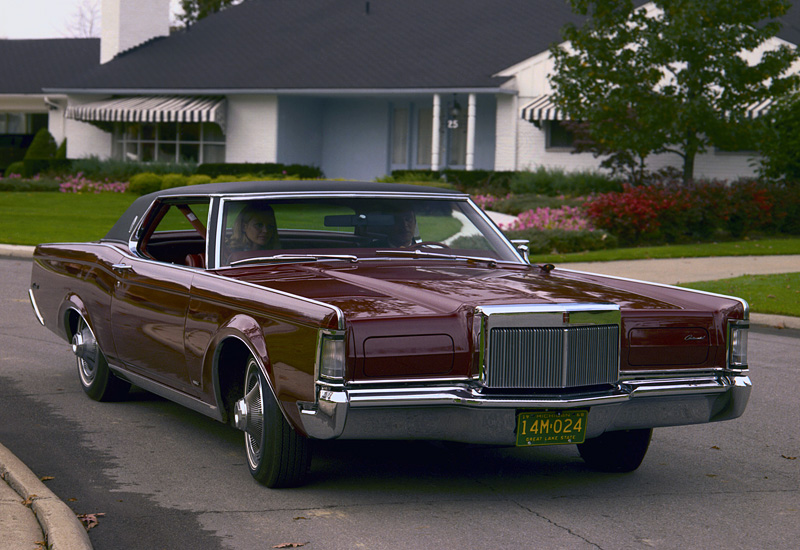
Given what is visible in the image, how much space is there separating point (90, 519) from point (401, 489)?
1.54m

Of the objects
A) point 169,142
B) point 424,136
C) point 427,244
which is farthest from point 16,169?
point 427,244

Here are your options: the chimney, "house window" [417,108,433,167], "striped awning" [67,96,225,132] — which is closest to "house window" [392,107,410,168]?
"house window" [417,108,433,167]

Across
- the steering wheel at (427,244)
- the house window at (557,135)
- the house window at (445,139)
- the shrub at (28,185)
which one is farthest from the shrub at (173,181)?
the steering wheel at (427,244)

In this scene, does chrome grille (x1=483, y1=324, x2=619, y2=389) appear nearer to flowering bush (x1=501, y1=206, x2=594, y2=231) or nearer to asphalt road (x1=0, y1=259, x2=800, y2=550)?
asphalt road (x1=0, y1=259, x2=800, y2=550)

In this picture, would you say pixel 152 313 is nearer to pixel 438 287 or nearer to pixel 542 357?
pixel 438 287

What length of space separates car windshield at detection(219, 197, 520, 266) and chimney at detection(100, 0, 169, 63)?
1328 inches

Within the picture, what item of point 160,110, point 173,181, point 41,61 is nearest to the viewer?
point 173,181

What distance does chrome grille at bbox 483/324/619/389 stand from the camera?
504 cm

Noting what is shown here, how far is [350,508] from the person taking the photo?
5.28 metres

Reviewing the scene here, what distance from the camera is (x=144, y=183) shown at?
30.8 metres

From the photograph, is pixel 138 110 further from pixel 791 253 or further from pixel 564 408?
pixel 564 408

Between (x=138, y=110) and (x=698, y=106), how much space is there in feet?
62.5

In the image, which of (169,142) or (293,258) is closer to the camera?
(293,258)

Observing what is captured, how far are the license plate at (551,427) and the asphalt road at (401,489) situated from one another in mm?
367
